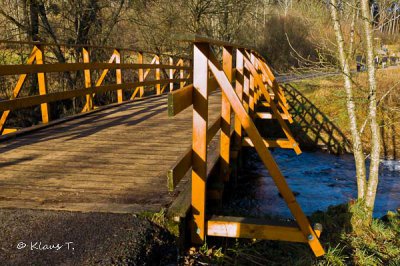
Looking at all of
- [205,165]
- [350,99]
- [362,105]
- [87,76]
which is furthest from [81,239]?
[362,105]

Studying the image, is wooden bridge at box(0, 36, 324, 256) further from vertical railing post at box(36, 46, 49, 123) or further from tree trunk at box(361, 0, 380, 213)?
tree trunk at box(361, 0, 380, 213)

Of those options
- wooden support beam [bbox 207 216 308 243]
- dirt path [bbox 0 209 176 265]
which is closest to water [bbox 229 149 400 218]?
wooden support beam [bbox 207 216 308 243]

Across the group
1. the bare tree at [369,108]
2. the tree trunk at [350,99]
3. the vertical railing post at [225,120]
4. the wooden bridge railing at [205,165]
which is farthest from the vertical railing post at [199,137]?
the tree trunk at [350,99]

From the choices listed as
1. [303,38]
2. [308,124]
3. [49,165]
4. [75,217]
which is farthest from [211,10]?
[75,217]

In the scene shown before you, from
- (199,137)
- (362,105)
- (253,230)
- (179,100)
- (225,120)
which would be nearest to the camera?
(179,100)

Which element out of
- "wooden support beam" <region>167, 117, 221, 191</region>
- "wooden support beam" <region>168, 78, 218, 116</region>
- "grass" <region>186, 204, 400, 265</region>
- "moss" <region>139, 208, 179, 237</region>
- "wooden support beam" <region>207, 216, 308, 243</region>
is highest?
"wooden support beam" <region>168, 78, 218, 116</region>

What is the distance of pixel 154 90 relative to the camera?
18.8m

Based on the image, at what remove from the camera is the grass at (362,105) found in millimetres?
14000

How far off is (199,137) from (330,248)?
2007 millimetres

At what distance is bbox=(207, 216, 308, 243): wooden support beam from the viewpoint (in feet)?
10.7

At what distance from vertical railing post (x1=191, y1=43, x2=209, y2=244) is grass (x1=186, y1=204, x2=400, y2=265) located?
25cm

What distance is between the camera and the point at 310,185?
9836mm

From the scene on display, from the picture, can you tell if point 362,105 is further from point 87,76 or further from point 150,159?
point 150,159

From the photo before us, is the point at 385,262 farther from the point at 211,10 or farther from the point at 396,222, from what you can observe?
the point at 211,10
